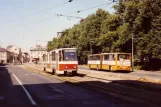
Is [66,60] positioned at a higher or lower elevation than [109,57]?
lower

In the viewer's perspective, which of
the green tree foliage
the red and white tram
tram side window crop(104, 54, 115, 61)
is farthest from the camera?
the green tree foliage

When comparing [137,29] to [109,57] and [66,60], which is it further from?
[66,60]

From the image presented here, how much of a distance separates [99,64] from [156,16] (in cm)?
1216

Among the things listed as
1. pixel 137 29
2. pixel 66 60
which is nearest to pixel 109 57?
pixel 137 29

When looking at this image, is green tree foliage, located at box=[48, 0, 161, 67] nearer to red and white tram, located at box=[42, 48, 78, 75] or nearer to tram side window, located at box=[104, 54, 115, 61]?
tram side window, located at box=[104, 54, 115, 61]

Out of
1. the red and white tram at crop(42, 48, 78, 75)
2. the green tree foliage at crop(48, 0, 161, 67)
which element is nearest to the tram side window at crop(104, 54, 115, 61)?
the green tree foliage at crop(48, 0, 161, 67)

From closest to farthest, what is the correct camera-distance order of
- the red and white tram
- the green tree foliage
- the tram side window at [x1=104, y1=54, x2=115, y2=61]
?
the red and white tram, the tram side window at [x1=104, y1=54, x2=115, y2=61], the green tree foliage

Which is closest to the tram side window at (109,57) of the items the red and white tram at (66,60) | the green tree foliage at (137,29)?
the green tree foliage at (137,29)

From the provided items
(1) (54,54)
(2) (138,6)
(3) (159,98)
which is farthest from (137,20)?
(3) (159,98)

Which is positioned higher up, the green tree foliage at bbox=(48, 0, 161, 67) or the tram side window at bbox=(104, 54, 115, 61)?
the green tree foliage at bbox=(48, 0, 161, 67)

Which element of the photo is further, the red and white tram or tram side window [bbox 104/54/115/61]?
tram side window [bbox 104/54/115/61]

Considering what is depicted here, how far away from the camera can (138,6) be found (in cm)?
5453

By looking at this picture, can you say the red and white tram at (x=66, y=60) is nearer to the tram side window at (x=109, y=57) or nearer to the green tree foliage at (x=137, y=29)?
the tram side window at (x=109, y=57)

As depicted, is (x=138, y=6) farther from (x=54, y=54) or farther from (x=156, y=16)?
(x=54, y=54)
